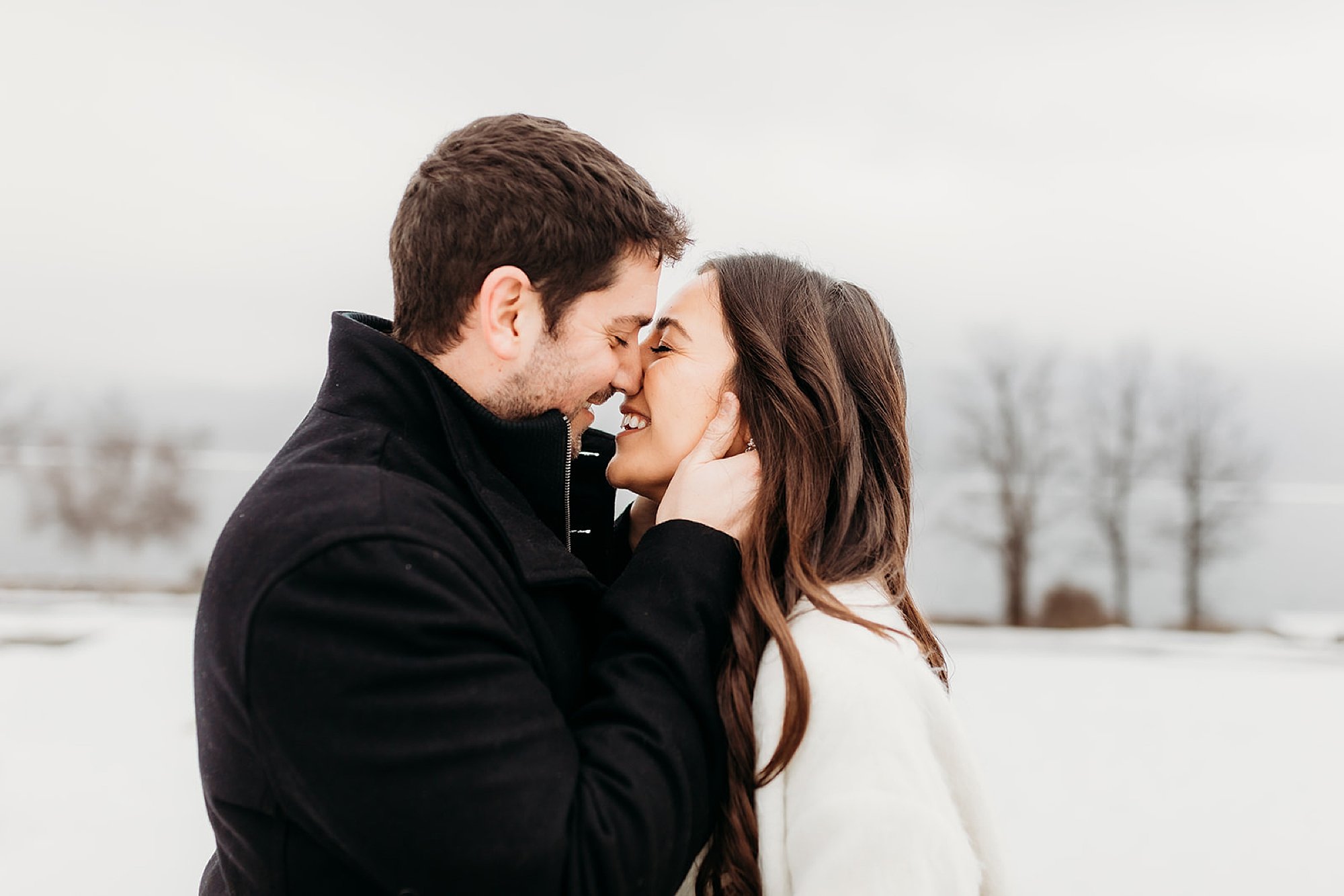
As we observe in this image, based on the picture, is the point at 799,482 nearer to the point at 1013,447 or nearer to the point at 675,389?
the point at 675,389

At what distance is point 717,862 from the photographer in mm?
1170

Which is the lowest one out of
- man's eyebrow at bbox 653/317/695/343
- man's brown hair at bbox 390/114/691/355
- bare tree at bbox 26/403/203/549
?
bare tree at bbox 26/403/203/549

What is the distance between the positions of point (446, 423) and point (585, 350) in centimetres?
26

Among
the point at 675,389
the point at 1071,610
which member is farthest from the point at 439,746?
the point at 1071,610

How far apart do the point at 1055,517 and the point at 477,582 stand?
303 inches

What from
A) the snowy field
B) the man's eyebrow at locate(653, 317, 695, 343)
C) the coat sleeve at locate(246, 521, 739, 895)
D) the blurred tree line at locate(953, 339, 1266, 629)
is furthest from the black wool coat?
the blurred tree line at locate(953, 339, 1266, 629)

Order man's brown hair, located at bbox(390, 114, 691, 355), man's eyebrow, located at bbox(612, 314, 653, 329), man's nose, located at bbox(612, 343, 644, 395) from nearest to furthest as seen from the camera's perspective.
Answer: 1. man's brown hair, located at bbox(390, 114, 691, 355)
2. man's eyebrow, located at bbox(612, 314, 653, 329)
3. man's nose, located at bbox(612, 343, 644, 395)

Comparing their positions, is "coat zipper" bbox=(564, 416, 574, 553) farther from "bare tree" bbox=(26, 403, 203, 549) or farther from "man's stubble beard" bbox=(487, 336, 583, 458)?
"bare tree" bbox=(26, 403, 203, 549)

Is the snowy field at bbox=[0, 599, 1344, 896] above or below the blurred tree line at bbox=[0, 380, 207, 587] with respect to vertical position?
below

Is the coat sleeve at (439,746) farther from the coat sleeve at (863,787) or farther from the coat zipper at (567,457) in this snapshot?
the coat zipper at (567,457)

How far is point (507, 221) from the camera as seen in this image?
4.00 ft

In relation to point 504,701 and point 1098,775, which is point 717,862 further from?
point 1098,775

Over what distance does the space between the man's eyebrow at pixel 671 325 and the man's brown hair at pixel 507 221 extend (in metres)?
0.24

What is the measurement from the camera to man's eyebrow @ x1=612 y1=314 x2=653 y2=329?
1343mm
